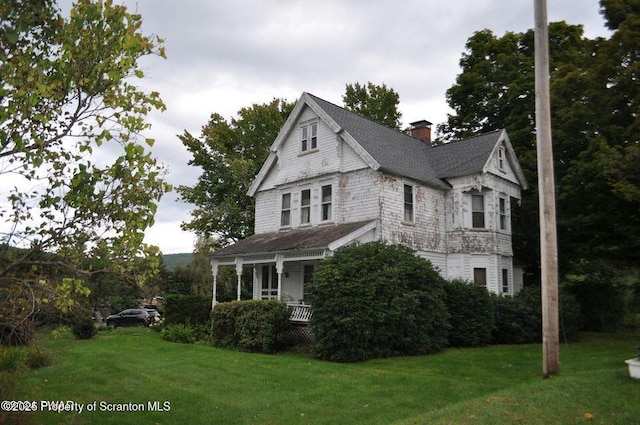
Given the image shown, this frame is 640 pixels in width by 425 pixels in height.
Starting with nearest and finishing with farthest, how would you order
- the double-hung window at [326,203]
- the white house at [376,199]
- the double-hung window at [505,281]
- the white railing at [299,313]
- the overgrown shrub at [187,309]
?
the white railing at [299,313] → the white house at [376,199] → the double-hung window at [326,203] → the double-hung window at [505,281] → the overgrown shrub at [187,309]

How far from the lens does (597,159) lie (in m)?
19.0

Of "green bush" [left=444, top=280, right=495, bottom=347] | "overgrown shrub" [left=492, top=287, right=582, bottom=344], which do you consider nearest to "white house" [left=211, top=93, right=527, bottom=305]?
"overgrown shrub" [left=492, top=287, right=582, bottom=344]

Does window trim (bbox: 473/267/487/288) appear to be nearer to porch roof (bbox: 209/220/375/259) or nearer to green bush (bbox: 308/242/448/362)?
porch roof (bbox: 209/220/375/259)

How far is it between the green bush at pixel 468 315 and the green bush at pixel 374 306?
5.35ft

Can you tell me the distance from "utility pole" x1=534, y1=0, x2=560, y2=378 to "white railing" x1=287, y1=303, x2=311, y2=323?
A: 9.40 meters

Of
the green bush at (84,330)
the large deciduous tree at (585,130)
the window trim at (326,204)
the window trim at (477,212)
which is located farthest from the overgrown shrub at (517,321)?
the green bush at (84,330)

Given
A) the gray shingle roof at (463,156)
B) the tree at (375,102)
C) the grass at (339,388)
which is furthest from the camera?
the tree at (375,102)

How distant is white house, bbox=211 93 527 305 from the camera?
21000 millimetres

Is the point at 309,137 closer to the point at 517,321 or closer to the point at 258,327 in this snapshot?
the point at 258,327

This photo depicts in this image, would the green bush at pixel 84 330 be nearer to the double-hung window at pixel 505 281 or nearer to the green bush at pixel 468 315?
the green bush at pixel 468 315

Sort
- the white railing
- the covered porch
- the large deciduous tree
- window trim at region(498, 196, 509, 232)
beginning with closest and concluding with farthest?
the large deciduous tree → the white railing → the covered porch → window trim at region(498, 196, 509, 232)

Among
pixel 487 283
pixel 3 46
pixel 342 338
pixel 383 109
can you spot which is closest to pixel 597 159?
pixel 487 283

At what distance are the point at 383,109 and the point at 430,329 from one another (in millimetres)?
26396

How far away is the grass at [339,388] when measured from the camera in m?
8.38
